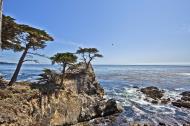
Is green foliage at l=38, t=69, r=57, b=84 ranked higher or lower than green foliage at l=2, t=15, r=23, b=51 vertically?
lower

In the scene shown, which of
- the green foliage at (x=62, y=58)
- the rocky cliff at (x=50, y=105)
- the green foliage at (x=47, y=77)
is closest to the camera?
the rocky cliff at (x=50, y=105)

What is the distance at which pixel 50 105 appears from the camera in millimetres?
17703

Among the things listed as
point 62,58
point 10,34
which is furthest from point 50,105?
point 10,34

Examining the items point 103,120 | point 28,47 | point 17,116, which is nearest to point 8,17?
point 28,47

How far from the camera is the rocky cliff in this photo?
14.8 m

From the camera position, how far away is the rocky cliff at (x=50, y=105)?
1478cm

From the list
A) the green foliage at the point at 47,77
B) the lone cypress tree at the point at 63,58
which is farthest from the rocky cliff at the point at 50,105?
the lone cypress tree at the point at 63,58

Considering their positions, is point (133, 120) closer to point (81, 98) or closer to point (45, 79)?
point (81, 98)

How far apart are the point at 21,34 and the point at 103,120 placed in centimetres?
1062

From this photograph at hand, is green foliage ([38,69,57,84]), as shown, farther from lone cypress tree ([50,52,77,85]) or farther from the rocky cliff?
lone cypress tree ([50,52,77,85])

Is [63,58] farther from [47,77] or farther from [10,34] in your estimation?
[10,34]

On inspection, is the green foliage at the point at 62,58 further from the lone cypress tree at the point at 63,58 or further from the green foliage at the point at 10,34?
the green foliage at the point at 10,34

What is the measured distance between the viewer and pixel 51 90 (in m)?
18.4

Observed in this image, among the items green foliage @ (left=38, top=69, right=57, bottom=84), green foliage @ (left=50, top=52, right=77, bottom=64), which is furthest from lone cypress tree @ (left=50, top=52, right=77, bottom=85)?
green foliage @ (left=38, top=69, right=57, bottom=84)
